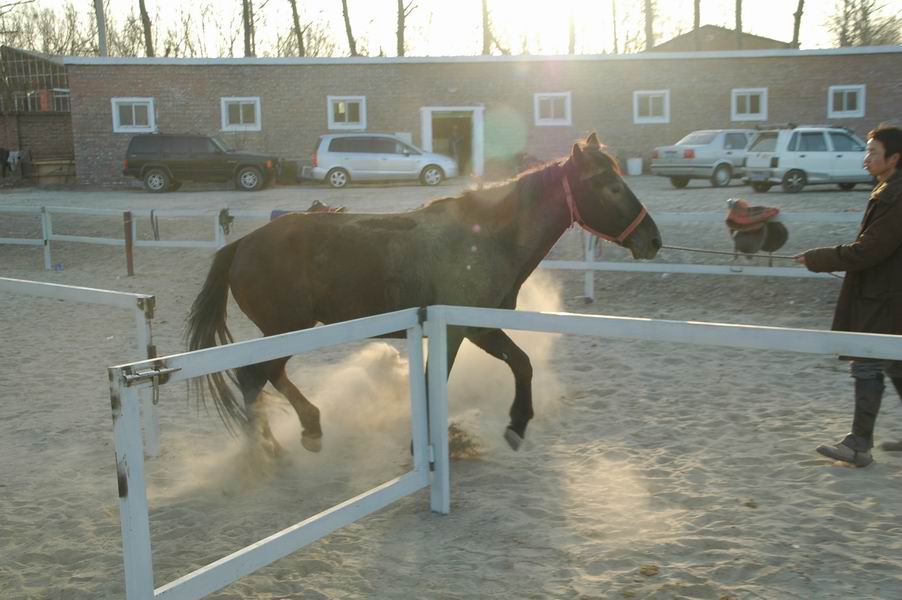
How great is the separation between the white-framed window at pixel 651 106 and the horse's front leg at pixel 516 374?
1030 inches

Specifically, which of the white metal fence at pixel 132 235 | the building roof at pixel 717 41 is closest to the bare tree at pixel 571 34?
the building roof at pixel 717 41

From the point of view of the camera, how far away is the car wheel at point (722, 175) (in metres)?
21.6

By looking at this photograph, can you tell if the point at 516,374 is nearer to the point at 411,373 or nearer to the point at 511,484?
the point at 511,484

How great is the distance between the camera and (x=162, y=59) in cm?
2791

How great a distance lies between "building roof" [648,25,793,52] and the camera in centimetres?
4789

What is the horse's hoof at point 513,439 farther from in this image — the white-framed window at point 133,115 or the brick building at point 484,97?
the white-framed window at point 133,115

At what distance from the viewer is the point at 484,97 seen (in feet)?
95.9

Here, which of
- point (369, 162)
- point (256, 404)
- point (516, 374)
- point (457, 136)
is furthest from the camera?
point (457, 136)

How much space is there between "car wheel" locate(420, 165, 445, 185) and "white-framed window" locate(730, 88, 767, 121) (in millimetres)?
11418

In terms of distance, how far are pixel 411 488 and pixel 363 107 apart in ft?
85.0

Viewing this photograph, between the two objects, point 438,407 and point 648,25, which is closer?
point 438,407

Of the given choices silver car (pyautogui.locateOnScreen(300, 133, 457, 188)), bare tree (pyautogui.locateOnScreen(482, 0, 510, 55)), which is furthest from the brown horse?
bare tree (pyautogui.locateOnScreen(482, 0, 510, 55))

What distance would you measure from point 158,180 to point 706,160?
606 inches

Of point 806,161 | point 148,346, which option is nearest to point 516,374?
A: point 148,346
